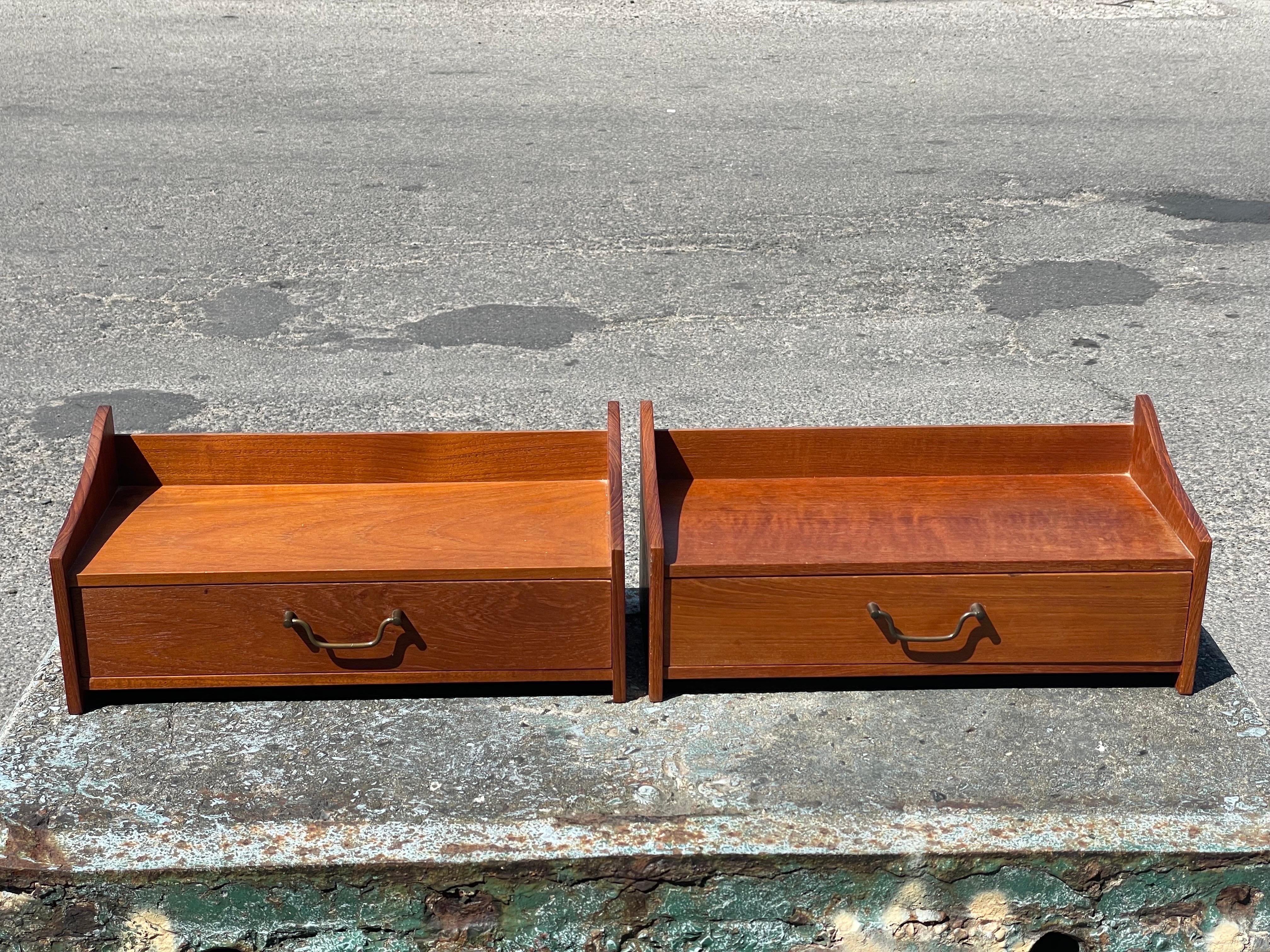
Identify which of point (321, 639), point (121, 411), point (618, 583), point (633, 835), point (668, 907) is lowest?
point (121, 411)

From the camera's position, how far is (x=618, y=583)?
6.36 feet

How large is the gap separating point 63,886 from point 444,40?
27.2ft

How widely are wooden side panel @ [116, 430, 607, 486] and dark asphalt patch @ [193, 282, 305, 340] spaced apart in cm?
231

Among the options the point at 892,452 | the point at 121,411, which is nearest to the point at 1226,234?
the point at 892,452

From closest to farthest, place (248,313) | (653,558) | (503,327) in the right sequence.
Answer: (653,558) < (503,327) < (248,313)

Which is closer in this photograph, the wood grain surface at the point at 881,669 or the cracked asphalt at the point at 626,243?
the wood grain surface at the point at 881,669

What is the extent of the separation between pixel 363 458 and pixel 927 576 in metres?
1.01

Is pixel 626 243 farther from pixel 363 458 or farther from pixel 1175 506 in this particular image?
pixel 1175 506

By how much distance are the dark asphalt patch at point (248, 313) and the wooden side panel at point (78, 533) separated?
238cm

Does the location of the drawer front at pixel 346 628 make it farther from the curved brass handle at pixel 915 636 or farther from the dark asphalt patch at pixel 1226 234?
the dark asphalt patch at pixel 1226 234

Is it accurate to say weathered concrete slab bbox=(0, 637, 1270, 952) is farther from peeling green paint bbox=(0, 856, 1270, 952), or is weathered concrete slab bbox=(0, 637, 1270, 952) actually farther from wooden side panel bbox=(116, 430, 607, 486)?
wooden side panel bbox=(116, 430, 607, 486)

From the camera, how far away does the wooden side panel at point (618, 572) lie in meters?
1.93

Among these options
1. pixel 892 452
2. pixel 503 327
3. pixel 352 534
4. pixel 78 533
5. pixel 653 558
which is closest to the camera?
pixel 653 558

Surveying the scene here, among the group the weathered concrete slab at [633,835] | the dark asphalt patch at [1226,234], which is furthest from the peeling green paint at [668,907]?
the dark asphalt patch at [1226,234]
